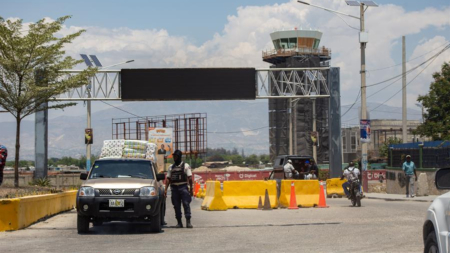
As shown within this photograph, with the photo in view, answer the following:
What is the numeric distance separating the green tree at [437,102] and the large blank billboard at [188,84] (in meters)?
22.2

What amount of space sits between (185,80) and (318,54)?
300 ft

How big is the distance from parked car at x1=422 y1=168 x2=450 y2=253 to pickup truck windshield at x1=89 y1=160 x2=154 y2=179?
10.3m

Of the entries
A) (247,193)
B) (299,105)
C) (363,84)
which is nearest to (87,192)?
(247,193)

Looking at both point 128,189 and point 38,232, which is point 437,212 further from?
point 38,232

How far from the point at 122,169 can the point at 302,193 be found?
993cm

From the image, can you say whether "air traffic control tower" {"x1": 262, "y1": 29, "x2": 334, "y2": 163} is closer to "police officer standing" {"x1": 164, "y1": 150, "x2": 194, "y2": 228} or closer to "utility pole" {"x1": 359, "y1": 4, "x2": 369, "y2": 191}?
"utility pole" {"x1": 359, "y1": 4, "x2": 369, "y2": 191}

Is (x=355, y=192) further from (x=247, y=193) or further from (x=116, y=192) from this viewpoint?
(x=116, y=192)

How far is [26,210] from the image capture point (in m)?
17.0

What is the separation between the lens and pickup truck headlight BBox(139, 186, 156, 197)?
614 inches

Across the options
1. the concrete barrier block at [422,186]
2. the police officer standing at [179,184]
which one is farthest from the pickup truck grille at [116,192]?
the concrete barrier block at [422,186]

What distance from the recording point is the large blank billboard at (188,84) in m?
44.8

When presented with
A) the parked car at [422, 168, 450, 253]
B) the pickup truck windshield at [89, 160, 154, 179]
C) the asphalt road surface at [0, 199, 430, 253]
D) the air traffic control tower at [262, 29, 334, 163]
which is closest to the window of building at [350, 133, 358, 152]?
the air traffic control tower at [262, 29, 334, 163]

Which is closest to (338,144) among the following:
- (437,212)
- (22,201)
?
(22,201)

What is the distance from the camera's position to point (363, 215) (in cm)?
1997
